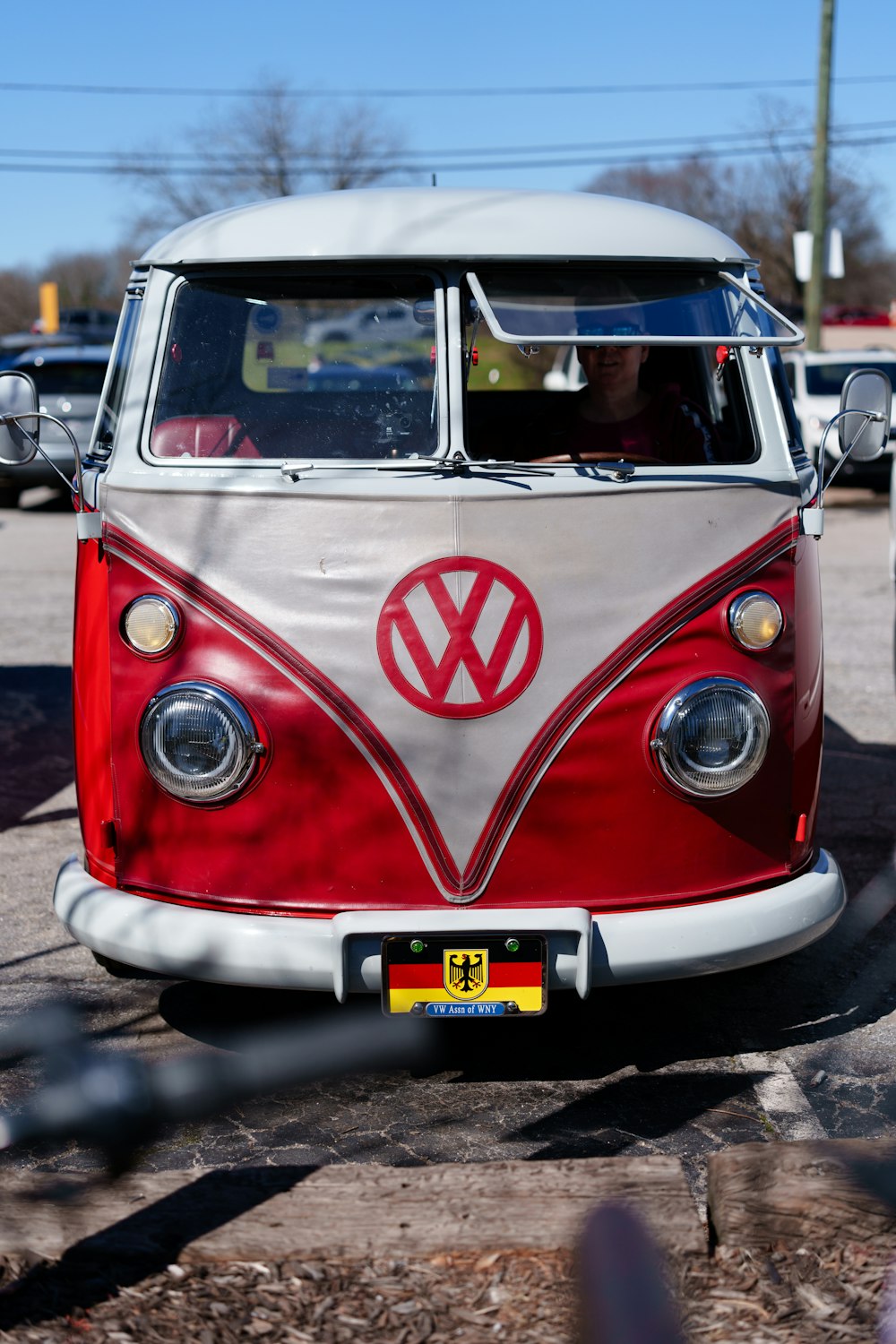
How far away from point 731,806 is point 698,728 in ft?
0.74

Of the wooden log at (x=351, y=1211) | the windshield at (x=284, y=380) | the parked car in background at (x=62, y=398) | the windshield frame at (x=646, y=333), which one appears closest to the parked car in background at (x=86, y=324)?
the parked car in background at (x=62, y=398)

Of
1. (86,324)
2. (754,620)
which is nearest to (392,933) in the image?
(754,620)

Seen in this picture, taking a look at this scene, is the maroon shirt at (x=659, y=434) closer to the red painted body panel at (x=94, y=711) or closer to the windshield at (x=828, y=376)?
the red painted body panel at (x=94, y=711)

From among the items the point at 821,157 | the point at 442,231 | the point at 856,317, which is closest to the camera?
the point at 442,231

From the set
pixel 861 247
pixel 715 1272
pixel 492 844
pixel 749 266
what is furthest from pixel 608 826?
pixel 861 247

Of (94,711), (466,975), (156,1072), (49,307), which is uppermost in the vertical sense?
(49,307)

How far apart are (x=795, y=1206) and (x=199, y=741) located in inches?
63.4

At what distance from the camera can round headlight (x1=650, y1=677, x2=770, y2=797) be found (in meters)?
3.26

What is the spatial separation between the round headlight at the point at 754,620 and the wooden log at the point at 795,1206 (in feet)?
3.94

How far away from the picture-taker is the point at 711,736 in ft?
10.8

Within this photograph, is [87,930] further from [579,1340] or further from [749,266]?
[749,266]

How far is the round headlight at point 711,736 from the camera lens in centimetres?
326

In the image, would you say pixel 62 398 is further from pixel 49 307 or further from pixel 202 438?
pixel 49 307

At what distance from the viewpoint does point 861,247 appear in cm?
6222
